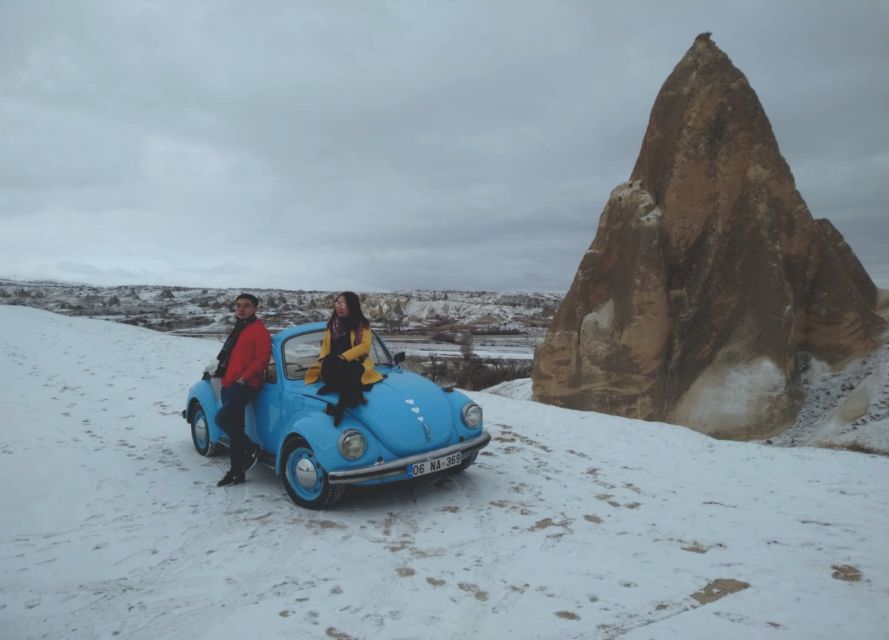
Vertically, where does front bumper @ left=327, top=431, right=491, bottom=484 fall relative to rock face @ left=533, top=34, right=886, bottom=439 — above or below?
below

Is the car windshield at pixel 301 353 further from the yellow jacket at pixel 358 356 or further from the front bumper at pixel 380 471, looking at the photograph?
the front bumper at pixel 380 471

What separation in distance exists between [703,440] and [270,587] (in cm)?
672

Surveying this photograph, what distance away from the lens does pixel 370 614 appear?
317cm

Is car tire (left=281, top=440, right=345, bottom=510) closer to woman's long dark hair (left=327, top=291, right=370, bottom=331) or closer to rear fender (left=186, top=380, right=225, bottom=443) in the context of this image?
woman's long dark hair (left=327, top=291, right=370, bottom=331)

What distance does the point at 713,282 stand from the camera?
12.9m

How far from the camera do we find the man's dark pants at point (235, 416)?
17.5ft

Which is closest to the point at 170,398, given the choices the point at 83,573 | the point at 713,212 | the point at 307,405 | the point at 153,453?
the point at 153,453

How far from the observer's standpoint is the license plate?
4.75 m

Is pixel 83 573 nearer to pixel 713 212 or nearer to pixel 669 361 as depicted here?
pixel 669 361

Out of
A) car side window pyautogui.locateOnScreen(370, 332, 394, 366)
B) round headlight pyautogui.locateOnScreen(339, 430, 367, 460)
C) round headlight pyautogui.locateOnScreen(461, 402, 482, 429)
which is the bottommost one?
round headlight pyautogui.locateOnScreen(339, 430, 367, 460)

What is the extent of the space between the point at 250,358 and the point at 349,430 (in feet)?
4.63

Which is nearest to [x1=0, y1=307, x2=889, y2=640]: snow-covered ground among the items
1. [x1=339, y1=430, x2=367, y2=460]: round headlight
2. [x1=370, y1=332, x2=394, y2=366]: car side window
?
[x1=339, y1=430, x2=367, y2=460]: round headlight

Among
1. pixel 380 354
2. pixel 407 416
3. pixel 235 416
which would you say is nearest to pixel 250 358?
pixel 235 416

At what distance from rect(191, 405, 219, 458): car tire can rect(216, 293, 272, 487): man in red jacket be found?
1.12 metres
